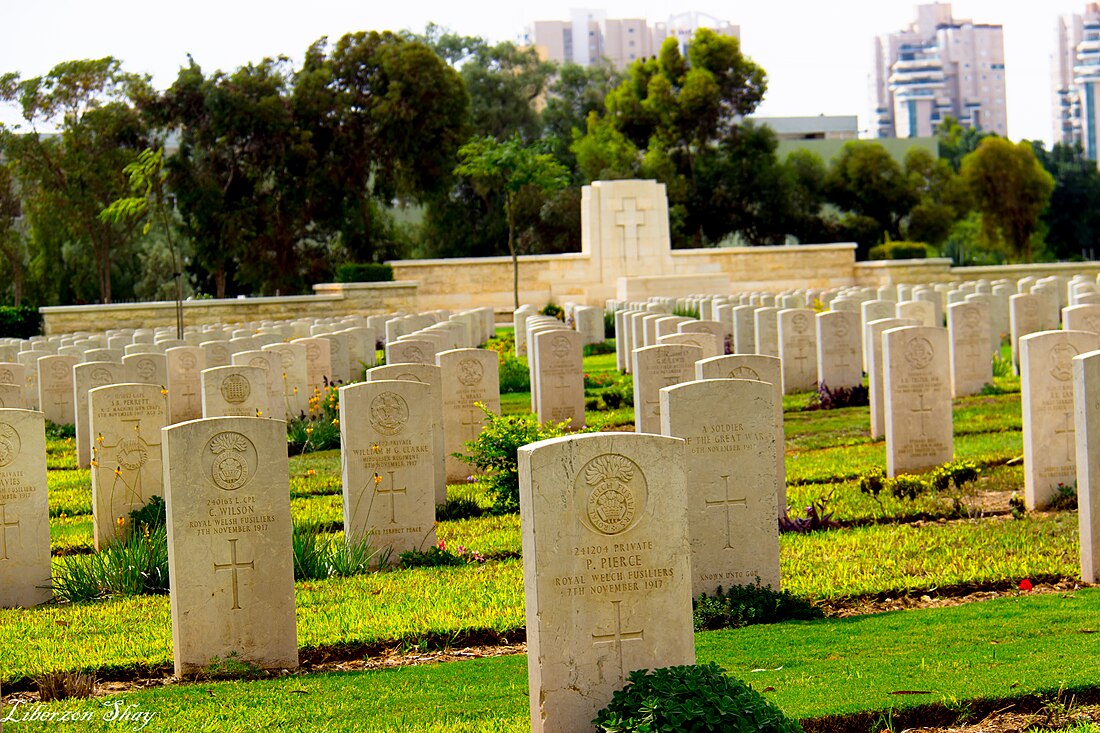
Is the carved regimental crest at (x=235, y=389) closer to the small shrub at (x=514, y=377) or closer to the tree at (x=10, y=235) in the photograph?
the small shrub at (x=514, y=377)

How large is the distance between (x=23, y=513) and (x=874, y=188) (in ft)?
144

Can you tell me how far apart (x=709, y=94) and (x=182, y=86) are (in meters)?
17.9

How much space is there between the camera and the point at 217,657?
6.40 meters

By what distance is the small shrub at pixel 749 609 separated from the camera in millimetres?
6848

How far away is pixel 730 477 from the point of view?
23.7ft

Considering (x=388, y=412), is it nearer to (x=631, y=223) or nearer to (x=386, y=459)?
(x=386, y=459)

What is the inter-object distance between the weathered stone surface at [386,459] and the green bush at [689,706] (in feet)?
13.0

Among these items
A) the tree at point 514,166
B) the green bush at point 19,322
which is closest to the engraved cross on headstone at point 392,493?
the tree at point 514,166

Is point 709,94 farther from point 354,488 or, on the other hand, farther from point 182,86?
point 354,488

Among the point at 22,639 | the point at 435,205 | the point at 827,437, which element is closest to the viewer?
the point at 22,639

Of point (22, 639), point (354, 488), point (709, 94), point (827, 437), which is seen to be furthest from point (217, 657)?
point (709, 94)

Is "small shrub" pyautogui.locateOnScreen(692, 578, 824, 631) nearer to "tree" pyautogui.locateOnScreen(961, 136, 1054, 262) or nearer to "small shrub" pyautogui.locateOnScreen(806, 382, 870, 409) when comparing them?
"small shrub" pyautogui.locateOnScreen(806, 382, 870, 409)

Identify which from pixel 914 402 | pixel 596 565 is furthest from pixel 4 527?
pixel 914 402

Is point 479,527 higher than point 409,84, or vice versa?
point 409,84
